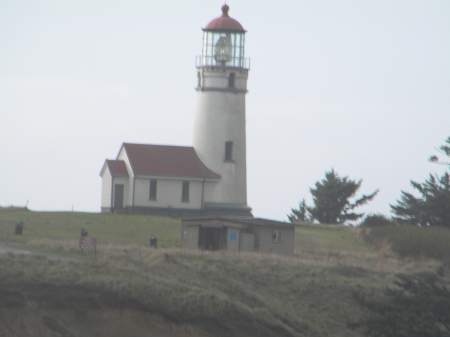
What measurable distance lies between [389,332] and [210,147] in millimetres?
26470

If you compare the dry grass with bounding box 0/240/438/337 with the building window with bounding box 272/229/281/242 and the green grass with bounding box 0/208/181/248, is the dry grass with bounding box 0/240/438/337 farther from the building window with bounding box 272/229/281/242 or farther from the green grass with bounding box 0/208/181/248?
the green grass with bounding box 0/208/181/248

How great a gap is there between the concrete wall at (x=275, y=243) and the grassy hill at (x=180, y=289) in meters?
0.83

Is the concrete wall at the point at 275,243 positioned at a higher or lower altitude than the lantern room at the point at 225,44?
lower

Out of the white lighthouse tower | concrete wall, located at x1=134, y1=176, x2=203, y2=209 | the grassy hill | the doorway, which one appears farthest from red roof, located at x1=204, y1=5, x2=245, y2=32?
the grassy hill

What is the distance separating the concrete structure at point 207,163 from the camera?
2045 inches

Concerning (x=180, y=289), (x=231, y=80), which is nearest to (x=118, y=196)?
(x=231, y=80)

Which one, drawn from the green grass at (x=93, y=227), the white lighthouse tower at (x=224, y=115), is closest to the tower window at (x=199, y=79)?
the white lighthouse tower at (x=224, y=115)

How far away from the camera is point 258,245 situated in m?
39.6

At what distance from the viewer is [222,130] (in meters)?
52.7

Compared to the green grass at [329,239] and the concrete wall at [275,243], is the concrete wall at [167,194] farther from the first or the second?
the concrete wall at [275,243]

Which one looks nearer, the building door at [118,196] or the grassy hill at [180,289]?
the grassy hill at [180,289]

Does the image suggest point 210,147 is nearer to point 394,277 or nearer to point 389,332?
point 394,277

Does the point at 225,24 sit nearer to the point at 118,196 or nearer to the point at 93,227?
the point at 118,196

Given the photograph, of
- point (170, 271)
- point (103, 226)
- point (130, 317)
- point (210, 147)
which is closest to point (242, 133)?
point (210, 147)
